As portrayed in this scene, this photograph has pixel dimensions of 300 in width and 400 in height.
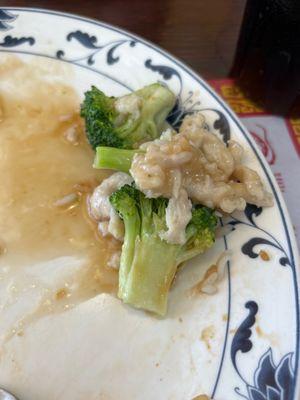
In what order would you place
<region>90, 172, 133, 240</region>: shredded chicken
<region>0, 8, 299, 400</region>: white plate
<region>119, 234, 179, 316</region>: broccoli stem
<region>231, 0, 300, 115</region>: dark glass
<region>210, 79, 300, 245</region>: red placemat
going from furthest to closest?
<region>210, 79, 300, 245</region>: red placemat
<region>231, 0, 300, 115</region>: dark glass
<region>90, 172, 133, 240</region>: shredded chicken
<region>119, 234, 179, 316</region>: broccoli stem
<region>0, 8, 299, 400</region>: white plate

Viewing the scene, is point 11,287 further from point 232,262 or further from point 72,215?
point 232,262

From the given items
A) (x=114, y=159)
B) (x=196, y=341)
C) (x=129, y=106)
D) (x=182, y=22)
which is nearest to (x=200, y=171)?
(x=114, y=159)

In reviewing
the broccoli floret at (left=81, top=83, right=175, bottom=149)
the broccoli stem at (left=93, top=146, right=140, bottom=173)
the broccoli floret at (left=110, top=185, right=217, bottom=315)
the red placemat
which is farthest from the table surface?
the broccoli floret at (left=110, top=185, right=217, bottom=315)

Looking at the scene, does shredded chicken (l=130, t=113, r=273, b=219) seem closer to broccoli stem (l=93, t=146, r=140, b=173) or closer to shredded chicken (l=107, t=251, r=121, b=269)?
broccoli stem (l=93, t=146, r=140, b=173)

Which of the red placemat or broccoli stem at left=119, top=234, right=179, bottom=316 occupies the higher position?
Answer: the red placemat

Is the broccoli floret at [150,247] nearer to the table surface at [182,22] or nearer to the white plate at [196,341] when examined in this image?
the white plate at [196,341]

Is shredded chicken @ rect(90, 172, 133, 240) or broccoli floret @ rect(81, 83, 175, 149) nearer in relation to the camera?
shredded chicken @ rect(90, 172, 133, 240)
